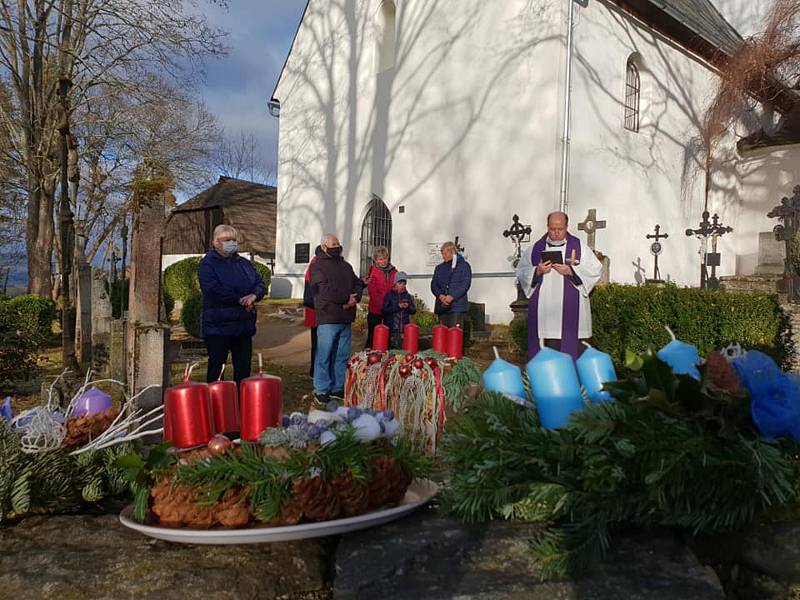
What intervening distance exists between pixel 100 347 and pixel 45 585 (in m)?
7.00

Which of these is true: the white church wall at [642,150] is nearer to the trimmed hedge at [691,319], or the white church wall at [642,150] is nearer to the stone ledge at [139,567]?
the trimmed hedge at [691,319]

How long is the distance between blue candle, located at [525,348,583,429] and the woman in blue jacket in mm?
6426

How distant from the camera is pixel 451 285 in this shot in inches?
322

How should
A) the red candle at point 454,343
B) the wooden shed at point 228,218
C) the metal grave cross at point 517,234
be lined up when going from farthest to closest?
the wooden shed at point 228,218 < the metal grave cross at point 517,234 < the red candle at point 454,343

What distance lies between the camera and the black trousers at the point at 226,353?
4.99 meters

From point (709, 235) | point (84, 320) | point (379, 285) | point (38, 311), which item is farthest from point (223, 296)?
point (709, 235)

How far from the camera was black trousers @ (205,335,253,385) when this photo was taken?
4.99 meters

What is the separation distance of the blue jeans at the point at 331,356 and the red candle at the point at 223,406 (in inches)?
163

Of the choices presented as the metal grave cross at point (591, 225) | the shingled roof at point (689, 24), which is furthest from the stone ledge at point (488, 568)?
the shingled roof at point (689, 24)

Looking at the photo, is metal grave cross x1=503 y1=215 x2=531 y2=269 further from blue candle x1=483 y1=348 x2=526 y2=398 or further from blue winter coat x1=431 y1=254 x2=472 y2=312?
blue candle x1=483 y1=348 x2=526 y2=398

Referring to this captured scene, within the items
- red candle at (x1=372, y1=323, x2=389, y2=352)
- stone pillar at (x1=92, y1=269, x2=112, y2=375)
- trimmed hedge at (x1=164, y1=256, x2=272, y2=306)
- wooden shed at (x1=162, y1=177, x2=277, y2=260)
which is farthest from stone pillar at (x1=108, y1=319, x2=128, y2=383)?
wooden shed at (x1=162, y1=177, x2=277, y2=260)

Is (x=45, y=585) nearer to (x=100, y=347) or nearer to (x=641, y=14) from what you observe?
(x=100, y=347)

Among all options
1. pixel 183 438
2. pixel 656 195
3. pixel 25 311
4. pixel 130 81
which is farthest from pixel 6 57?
pixel 183 438

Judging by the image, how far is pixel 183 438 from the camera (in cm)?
176
